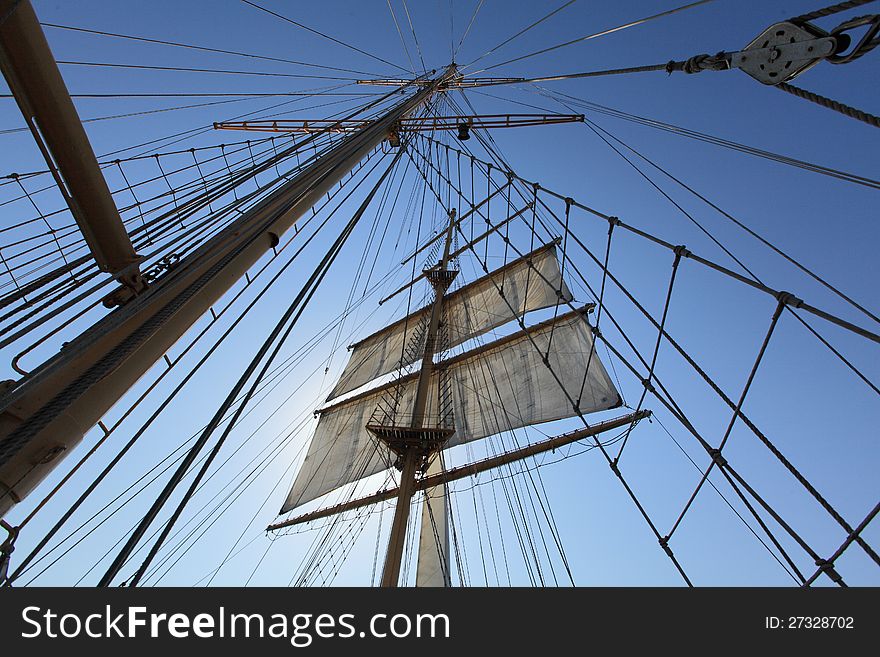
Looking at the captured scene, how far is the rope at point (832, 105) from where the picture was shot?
1950 mm

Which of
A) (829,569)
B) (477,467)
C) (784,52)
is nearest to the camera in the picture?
(784,52)

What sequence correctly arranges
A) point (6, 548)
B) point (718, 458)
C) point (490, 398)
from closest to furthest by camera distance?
point (6, 548), point (718, 458), point (490, 398)

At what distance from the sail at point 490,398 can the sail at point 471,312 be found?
5.09ft

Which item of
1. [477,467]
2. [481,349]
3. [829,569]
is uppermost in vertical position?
[481,349]

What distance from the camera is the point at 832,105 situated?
2.12m

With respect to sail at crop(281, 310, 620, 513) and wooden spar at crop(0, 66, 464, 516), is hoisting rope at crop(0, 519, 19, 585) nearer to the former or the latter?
wooden spar at crop(0, 66, 464, 516)

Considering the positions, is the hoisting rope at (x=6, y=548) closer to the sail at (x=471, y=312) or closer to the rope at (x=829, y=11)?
the rope at (x=829, y=11)

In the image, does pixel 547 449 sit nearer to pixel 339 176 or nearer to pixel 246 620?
pixel 339 176

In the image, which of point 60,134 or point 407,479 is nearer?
point 60,134

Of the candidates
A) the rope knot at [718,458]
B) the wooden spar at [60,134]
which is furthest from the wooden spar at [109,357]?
the rope knot at [718,458]

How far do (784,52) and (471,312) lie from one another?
18.4 metres

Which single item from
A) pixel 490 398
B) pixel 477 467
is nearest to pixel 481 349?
pixel 490 398

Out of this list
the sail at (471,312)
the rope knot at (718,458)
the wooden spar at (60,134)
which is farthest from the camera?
the sail at (471,312)

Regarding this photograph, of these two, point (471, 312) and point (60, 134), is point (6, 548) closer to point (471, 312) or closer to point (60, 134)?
point (60, 134)
